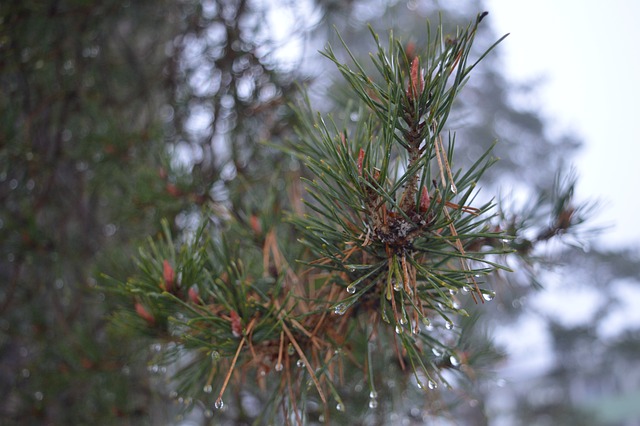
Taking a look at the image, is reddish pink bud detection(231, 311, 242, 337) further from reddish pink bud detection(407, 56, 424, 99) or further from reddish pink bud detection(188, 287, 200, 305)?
reddish pink bud detection(407, 56, 424, 99)

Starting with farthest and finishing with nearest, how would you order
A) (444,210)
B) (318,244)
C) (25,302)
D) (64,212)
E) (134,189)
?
1. (64,212)
2. (25,302)
3. (134,189)
4. (318,244)
5. (444,210)

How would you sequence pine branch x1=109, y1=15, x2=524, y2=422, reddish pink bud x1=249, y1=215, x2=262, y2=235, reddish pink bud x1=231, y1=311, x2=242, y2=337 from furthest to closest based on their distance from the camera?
reddish pink bud x1=249, y1=215, x2=262, y2=235 → reddish pink bud x1=231, y1=311, x2=242, y2=337 → pine branch x1=109, y1=15, x2=524, y2=422

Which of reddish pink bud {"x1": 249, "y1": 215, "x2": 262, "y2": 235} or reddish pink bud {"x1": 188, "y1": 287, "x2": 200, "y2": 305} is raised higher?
reddish pink bud {"x1": 249, "y1": 215, "x2": 262, "y2": 235}

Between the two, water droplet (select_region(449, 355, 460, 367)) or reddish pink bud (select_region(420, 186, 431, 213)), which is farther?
water droplet (select_region(449, 355, 460, 367))

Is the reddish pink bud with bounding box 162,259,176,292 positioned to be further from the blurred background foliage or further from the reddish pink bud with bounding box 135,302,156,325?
the blurred background foliage

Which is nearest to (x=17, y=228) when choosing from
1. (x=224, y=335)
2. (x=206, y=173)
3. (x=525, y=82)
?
(x=206, y=173)

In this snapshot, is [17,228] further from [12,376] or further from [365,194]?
[365,194]

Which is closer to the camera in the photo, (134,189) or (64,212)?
(134,189)

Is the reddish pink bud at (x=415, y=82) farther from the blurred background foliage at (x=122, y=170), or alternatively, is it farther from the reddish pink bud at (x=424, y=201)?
the blurred background foliage at (x=122, y=170)

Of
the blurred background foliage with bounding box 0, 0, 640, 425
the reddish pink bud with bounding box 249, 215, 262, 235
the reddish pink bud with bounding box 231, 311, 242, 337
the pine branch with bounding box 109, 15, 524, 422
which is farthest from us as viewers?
the blurred background foliage with bounding box 0, 0, 640, 425

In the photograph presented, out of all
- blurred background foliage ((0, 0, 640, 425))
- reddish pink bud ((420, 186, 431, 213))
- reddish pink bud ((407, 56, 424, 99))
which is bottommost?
blurred background foliage ((0, 0, 640, 425))

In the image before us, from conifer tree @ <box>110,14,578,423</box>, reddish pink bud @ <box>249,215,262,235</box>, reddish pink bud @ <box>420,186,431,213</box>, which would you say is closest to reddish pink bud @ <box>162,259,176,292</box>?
conifer tree @ <box>110,14,578,423</box>
